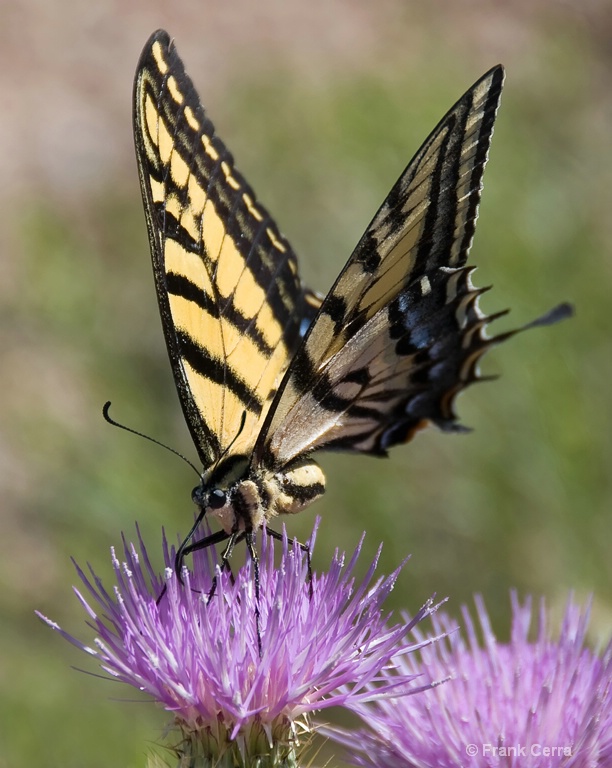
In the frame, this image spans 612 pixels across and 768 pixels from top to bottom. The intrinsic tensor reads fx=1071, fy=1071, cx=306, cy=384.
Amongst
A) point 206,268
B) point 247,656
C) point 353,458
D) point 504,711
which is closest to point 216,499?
point 247,656

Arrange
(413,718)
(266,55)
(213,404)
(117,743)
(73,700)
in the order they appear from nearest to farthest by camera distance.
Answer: (413,718) < (213,404) < (117,743) < (73,700) < (266,55)

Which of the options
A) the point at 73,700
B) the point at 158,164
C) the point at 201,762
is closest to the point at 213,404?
the point at 158,164

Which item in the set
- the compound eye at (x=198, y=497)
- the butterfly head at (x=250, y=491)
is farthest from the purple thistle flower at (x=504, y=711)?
the compound eye at (x=198, y=497)

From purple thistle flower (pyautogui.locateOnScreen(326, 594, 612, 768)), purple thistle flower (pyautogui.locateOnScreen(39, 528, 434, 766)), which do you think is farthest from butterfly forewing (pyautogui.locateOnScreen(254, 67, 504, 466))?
purple thistle flower (pyautogui.locateOnScreen(326, 594, 612, 768))

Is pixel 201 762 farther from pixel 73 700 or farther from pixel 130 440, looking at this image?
pixel 130 440

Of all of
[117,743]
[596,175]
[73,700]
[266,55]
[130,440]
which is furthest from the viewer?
[266,55]
